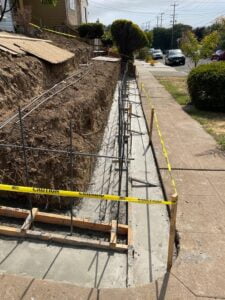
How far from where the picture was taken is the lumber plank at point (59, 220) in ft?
15.2

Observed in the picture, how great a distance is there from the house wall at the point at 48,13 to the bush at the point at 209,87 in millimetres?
13064

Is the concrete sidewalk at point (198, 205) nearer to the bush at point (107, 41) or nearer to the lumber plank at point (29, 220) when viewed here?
the lumber plank at point (29, 220)

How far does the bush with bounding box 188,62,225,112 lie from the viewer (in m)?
12.1

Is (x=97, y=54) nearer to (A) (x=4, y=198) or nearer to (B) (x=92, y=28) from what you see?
(B) (x=92, y=28)

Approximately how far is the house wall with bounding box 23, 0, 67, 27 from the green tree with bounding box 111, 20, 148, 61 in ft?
15.5

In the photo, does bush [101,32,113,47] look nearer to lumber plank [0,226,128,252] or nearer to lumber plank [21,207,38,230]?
lumber plank [21,207,38,230]

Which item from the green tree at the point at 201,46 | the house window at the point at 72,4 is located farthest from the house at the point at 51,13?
the green tree at the point at 201,46

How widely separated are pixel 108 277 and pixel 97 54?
916 inches

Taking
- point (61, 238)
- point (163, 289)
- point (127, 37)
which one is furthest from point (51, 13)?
point (163, 289)

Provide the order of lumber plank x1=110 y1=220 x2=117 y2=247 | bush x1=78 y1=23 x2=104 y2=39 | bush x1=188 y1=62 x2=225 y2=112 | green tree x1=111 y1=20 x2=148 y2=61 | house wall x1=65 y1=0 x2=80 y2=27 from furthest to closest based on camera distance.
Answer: bush x1=78 y1=23 x2=104 y2=39
green tree x1=111 y1=20 x2=148 y2=61
house wall x1=65 y1=0 x2=80 y2=27
bush x1=188 y1=62 x2=225 y2=112
lumber plank x1=110 y1=220 x2=117 y2=247

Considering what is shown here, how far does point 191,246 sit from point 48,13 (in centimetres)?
2143

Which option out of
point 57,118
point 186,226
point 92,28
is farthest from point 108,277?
point 92,28

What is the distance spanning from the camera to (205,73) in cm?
1249

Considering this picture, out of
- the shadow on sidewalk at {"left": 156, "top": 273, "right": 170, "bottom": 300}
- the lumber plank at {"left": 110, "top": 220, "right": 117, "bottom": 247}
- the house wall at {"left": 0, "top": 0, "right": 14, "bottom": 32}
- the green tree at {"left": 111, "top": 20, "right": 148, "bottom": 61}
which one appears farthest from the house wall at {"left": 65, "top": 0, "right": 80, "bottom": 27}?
the shadow on sidewalk at {"left": 156, "top": 273, "right": 170, "bottom": 300}
